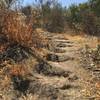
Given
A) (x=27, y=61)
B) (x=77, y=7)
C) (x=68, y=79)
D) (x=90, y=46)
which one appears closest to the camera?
(x=68, y=79)

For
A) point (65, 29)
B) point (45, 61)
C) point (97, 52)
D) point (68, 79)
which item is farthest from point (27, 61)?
point (65, 29)

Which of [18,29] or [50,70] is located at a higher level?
[18,29]

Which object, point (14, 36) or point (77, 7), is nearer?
point (14, 36)

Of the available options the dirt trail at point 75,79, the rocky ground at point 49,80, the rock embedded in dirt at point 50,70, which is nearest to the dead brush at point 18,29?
the rocky ground at point 49,80

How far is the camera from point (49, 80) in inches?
286

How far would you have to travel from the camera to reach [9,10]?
9.16 m

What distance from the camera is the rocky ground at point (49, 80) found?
22.0 ft

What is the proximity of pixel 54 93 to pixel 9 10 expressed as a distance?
3144 millimetres

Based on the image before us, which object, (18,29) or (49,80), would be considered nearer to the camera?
(49,80)

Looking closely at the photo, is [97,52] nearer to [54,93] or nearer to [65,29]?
[54,93]

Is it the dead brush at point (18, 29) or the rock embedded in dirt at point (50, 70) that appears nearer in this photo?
the rock embedded in dirt at point (50, 70)

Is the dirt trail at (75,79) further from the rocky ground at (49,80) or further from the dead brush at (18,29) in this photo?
the dead brush at (18,29)

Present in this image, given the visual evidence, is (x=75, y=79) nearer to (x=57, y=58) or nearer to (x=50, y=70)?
(x=50, y=70)

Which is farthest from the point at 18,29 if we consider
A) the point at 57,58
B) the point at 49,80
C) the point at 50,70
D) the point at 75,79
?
the point at 75,79
